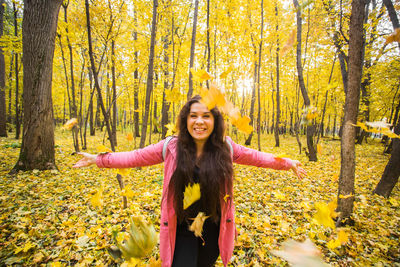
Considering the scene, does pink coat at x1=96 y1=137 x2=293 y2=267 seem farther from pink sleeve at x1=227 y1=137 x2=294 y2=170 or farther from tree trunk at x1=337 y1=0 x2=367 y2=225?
tree trunk at x1=337 y1=0 x2=367 y2=225

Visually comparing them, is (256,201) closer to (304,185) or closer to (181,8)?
(304,185)

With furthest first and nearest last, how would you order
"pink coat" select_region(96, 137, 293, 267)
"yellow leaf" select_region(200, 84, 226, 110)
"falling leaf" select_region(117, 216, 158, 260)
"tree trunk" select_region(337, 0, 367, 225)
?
"tree trunk" select_region(337, 0, 367, 225), "pink coat" select_region(96, 137, 293, 267), "yellow leaf" select_region(200, 84, 226, 110), "falling leaf" select_region(117, 216, 158, 260)

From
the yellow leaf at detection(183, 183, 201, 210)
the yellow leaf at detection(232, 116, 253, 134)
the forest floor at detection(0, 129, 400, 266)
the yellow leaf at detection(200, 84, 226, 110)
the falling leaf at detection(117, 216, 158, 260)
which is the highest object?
the yellow leaf at detection(200, 84, 226, 110)

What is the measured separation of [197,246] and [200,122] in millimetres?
1114

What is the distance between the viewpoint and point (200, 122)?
59.1 inches

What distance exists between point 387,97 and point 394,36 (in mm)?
11634

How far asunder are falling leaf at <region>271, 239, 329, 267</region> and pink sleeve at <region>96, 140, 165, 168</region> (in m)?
1.82

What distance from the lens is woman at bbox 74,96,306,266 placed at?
147cm

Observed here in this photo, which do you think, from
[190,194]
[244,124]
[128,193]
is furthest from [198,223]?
[128,193]

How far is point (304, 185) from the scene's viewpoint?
440cm

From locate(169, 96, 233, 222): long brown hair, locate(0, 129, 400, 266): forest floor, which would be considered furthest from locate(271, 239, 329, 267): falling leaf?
locate(169, 96, 233, 222): long brown hair

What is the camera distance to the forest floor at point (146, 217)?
2.06 m

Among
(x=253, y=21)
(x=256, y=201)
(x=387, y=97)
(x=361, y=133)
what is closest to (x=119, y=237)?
(x=256, y=201)

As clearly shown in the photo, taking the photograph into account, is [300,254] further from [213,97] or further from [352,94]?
[352,94]
